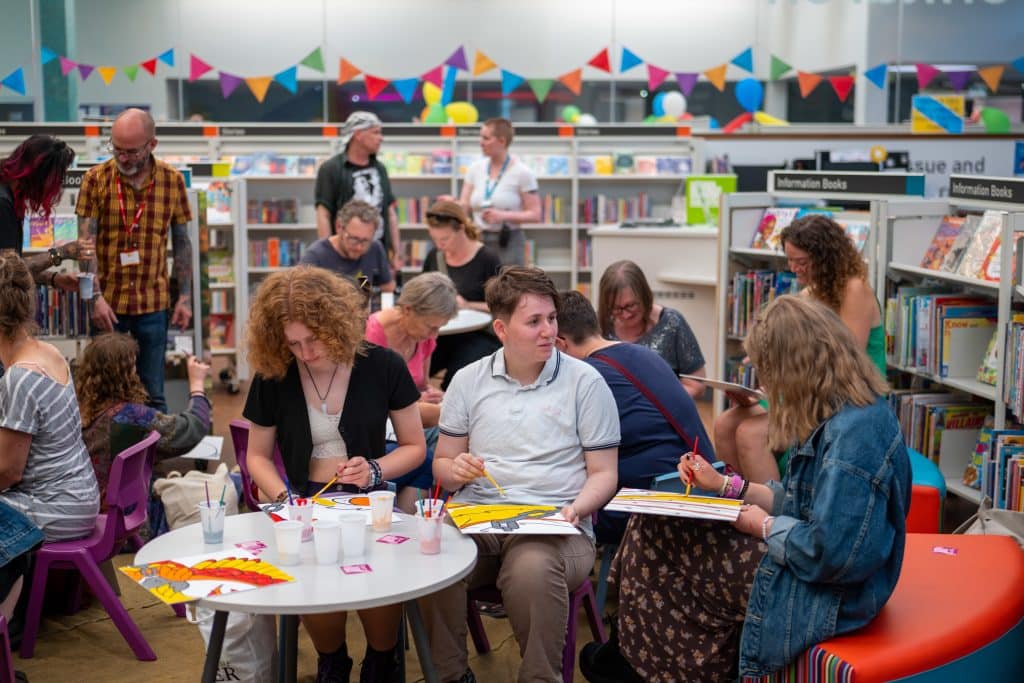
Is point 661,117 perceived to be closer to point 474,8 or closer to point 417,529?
point 474,8

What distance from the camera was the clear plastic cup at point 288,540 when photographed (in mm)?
2482

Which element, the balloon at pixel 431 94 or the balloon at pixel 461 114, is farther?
the balloon at pixel 431 94

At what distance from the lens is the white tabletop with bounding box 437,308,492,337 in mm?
5355

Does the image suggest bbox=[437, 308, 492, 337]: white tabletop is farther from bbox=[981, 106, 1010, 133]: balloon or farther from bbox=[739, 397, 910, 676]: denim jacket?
bbox=[981, 106, 1010, 133]: balloon

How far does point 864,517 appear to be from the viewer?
2494 millimetres

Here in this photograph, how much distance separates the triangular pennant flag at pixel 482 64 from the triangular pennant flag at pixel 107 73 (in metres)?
4.12

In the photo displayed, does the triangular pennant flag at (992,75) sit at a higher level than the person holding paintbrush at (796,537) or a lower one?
higher

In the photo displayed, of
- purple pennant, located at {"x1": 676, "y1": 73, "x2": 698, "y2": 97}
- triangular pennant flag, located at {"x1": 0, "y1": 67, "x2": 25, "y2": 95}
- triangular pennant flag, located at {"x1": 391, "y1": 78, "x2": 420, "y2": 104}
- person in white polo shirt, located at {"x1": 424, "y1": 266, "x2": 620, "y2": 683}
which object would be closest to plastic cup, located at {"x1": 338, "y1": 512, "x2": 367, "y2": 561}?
person in white polo shirt, located at {"x1": 424, "y1": 266, "x2": 620, "y2": 683}

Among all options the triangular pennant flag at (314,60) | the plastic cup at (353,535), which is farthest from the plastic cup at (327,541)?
the triangular pennant flag at (314,60)

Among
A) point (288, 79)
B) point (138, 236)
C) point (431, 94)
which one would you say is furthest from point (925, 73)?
point (138, 236)

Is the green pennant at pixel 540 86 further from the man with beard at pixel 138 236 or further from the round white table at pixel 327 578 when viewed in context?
the round white table at pixel 327 578

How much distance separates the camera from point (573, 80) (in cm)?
1355

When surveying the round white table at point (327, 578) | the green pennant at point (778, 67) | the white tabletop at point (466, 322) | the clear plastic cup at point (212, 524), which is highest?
the green pennant at point (778, 67)

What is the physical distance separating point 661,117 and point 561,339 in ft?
33.8
